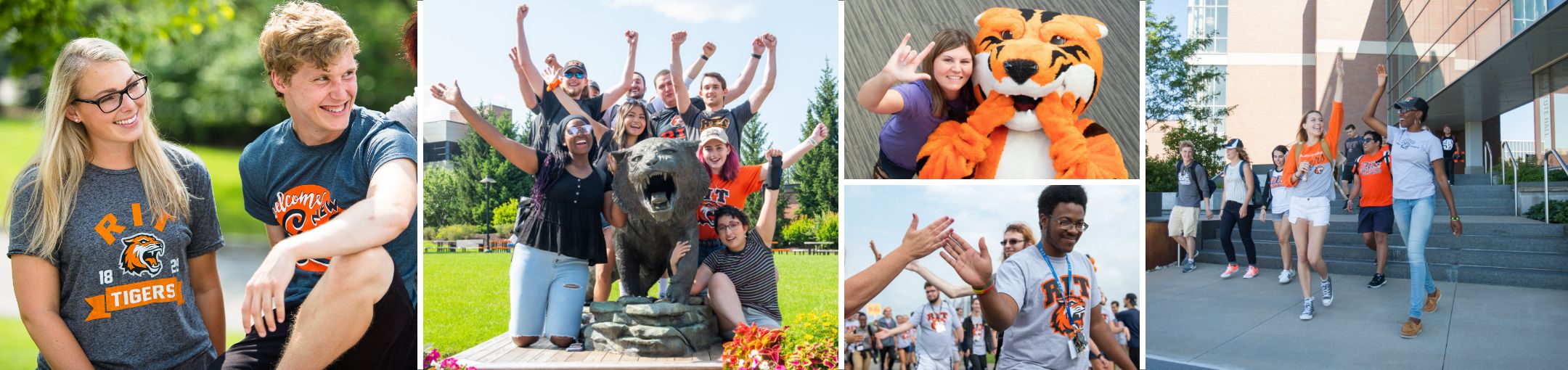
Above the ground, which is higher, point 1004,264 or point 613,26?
point 613,26

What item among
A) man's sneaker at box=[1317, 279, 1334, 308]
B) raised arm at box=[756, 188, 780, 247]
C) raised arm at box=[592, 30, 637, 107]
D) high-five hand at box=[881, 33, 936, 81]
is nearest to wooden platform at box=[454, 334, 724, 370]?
raised arm at box=[756, 188, 780, 247]

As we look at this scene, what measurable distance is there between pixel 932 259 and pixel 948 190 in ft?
0.88

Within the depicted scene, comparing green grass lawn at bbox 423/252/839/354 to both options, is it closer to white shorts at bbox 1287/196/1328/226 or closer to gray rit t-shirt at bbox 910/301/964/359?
gray rit t-shirt at bbox 910/301/964/359

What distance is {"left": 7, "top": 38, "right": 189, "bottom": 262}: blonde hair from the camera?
286 cm

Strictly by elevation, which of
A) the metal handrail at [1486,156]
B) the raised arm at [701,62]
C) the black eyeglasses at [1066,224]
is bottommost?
the black eyeglasses at [1066,224]

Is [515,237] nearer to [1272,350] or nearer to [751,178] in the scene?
[751,178]

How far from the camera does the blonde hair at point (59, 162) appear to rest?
286cm

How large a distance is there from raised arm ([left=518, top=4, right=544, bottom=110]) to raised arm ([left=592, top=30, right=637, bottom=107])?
25 cm

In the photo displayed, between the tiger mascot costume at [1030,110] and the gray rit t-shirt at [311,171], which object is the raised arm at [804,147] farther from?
the gray rit t-shirt at [311,171]

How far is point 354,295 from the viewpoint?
2.97m

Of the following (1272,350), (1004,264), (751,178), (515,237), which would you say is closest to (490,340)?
(515,237)

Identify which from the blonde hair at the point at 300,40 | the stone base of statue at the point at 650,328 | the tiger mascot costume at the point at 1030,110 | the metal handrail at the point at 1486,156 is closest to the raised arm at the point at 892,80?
the tiger mascot costume at the point at 1030,110

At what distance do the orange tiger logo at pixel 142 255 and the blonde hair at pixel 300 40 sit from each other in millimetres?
691

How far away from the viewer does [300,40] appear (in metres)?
2.94
